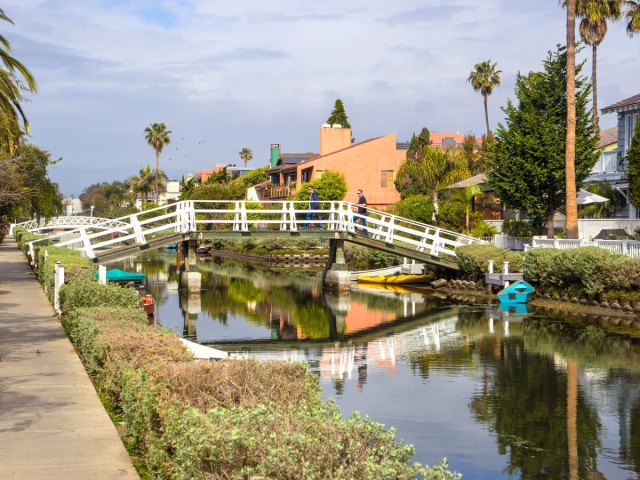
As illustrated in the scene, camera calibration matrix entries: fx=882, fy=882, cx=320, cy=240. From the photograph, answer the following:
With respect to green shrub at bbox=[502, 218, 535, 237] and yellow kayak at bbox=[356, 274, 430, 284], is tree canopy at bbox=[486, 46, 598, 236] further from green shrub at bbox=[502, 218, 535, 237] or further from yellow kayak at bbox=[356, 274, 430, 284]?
yellow kayak at bbox=[356, 274, 430, 284]

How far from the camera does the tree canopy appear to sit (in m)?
40.6

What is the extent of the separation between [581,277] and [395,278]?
15902 millimetres

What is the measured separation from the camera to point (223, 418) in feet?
24.6

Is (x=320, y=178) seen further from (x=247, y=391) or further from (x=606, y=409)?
(x=247, y=391)

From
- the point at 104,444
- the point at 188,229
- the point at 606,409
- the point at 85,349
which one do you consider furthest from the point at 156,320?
the point at 104,444

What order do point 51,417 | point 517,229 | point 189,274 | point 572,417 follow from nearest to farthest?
point 51,417, point 572,417, point 189,274, point 517,229

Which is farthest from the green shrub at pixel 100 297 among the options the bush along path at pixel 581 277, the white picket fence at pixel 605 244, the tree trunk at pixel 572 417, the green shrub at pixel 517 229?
the green shrub at pixel 517 229

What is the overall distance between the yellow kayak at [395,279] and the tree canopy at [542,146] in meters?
7.11

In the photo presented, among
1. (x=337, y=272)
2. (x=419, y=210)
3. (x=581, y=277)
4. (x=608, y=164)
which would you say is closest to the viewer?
(x=581, y=277)

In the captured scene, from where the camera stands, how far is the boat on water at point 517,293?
36.4 metres

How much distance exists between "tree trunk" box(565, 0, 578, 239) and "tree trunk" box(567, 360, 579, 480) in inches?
632

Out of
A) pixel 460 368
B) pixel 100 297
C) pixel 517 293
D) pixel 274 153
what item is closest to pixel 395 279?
pixel 517 293

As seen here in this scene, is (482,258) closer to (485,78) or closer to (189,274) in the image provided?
(189,274)

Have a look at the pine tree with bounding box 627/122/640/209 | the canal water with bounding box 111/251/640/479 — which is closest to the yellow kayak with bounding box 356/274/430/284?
the canal water with bounding box 111/251/640/479
